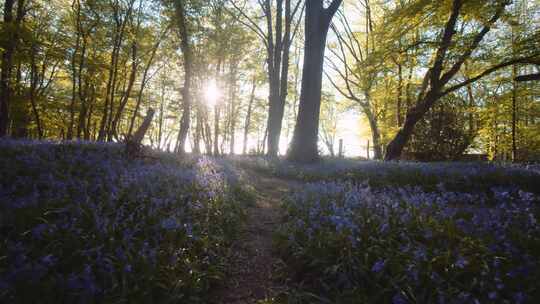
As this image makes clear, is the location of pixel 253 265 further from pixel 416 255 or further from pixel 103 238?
pixel 416 255

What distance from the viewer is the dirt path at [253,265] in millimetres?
2873

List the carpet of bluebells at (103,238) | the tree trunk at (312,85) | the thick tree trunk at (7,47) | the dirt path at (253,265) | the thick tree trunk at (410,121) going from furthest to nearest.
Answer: the thick tree trunk at (410,121) < the tree trunk at (312,85) < the thick tree trunk at (7,47) < the dirt path at (253,265) < the carpet of bluebells at (103,238)

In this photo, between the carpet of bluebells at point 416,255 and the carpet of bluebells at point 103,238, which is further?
the carpet of bluebells at point 416,255

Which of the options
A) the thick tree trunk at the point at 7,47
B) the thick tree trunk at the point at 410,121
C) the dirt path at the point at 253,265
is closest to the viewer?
the dirt path at the point at 253,265

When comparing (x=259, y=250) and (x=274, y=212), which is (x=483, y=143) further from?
(x=259, y=250)

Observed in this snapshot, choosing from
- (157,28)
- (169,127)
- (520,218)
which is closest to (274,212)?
(520,218)

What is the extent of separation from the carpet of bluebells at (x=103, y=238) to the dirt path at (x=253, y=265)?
22 centimetres

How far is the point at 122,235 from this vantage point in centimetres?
290

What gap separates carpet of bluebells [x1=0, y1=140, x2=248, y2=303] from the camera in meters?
1.96

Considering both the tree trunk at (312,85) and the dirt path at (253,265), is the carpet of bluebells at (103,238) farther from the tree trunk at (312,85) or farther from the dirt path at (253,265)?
the tree trunk at (312,85)

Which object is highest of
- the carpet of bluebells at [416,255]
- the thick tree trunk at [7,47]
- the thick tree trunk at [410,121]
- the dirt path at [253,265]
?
the thick tree trunk at [7,47]

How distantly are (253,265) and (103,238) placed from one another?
1.94 m

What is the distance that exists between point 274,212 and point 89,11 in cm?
1984

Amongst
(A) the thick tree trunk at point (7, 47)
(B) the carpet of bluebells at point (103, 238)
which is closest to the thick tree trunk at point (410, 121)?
(B) the carpet of bluebells at point (103, 238)
